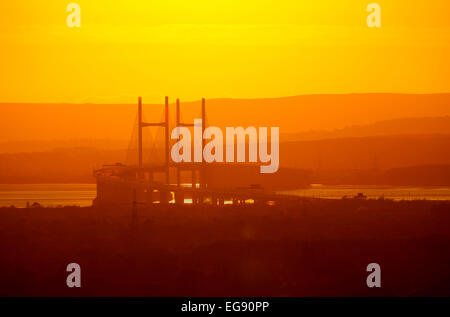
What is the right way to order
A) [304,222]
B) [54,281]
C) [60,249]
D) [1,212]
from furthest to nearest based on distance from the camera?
[1,212] < [304,222] < [60,249] < [54,281]

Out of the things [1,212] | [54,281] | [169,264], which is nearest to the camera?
[54,281]

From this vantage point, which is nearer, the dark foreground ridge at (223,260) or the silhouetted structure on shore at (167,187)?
the dark foreground ridge at (223,260)

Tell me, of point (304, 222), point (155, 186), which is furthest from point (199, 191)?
point (304, 222)

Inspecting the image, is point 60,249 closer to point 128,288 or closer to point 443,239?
point 128,288

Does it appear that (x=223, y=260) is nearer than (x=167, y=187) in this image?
Yes
